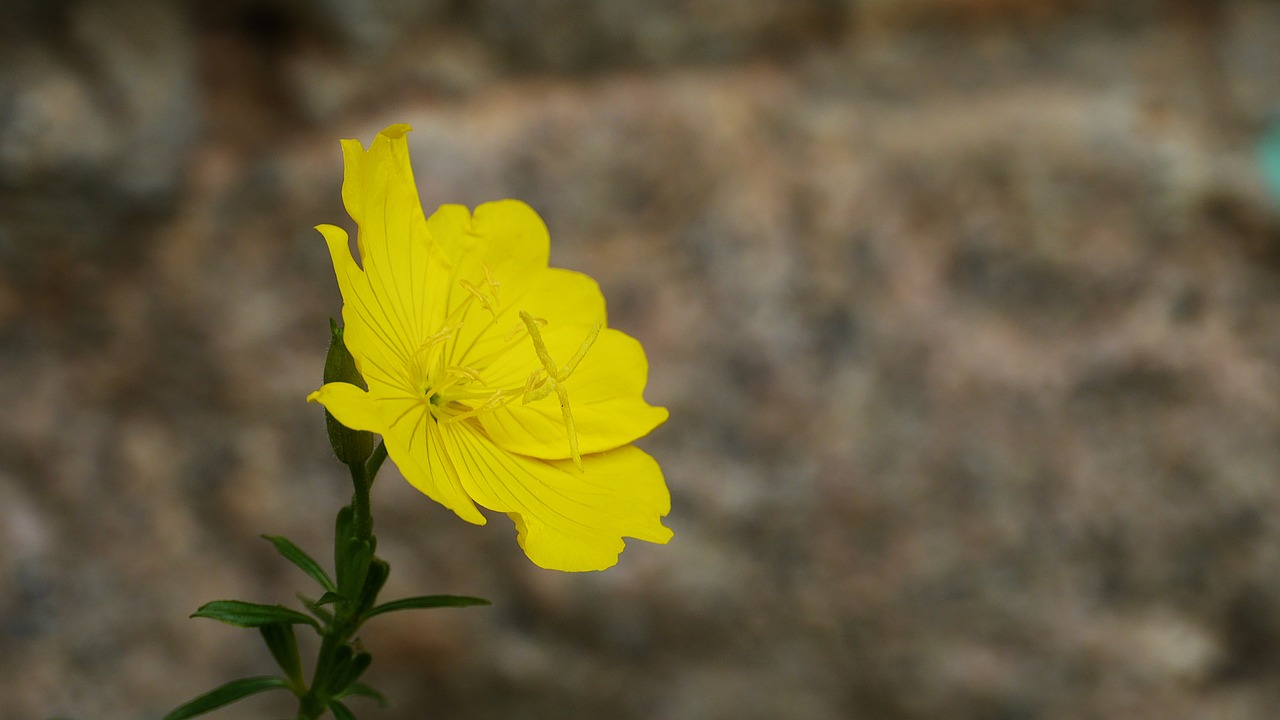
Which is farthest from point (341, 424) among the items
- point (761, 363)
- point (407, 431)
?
point (761, 363)

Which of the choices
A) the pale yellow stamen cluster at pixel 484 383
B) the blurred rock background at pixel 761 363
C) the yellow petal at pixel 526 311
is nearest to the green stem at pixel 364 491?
the pale yellow stamen cluster at pixel 484 383

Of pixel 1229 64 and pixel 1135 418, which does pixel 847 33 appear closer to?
pixel 1229 64

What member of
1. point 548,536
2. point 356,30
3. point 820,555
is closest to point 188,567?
point 356,30

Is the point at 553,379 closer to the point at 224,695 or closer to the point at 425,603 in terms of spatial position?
the point at 425,603

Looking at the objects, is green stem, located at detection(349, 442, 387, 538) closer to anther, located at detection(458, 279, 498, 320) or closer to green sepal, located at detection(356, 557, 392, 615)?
green sepal, located at detection(356, 557, 392, 615)

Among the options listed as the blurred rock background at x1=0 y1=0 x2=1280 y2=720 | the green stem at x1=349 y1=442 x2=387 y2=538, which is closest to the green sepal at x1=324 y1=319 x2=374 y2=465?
the green stem at x1=349 y1=442 x2=387 y2=538

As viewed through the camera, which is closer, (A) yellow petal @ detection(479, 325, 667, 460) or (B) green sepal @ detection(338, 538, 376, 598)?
(B) green sepal @ detection(338, 538, 376, 598)
